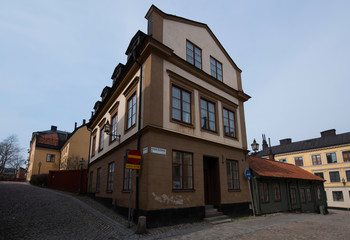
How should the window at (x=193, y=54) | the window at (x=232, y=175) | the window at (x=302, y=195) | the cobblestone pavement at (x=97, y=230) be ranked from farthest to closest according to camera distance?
1. the window at (x=302, y=195)
2. the window at (x=232, y=175)
3. the window at (x=193, y=54)
4. the cobblestone pavement at (x=97, y=230)

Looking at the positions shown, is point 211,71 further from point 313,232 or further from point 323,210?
point 323,210

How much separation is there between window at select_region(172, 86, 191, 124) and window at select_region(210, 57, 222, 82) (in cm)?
331

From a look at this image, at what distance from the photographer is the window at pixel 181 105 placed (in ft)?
34.6

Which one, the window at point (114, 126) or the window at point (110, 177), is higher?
the window at point (114, 126)

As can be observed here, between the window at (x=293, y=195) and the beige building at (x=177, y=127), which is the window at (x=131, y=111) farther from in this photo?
the window at (x=293, y=195)

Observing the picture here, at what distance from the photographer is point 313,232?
8180 mm

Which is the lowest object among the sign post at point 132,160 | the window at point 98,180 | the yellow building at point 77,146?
the window at point 98,180

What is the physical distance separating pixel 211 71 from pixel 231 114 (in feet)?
9.94

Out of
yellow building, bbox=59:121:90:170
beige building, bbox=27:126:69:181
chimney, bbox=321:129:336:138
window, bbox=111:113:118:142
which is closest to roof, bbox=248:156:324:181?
window, bbox=111:113:118:142

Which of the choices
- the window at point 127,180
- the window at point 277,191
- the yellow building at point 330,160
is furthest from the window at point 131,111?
the yellow building at point 330,160

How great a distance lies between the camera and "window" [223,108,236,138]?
13.5m

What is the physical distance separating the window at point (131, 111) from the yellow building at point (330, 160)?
37441 mm

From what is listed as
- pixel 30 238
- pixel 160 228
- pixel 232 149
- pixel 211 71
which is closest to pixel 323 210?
pixel 232 149

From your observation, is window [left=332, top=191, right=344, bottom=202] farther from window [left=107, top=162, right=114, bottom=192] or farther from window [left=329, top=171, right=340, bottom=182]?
window [left=107, top=162, right=114, bottom=192]
